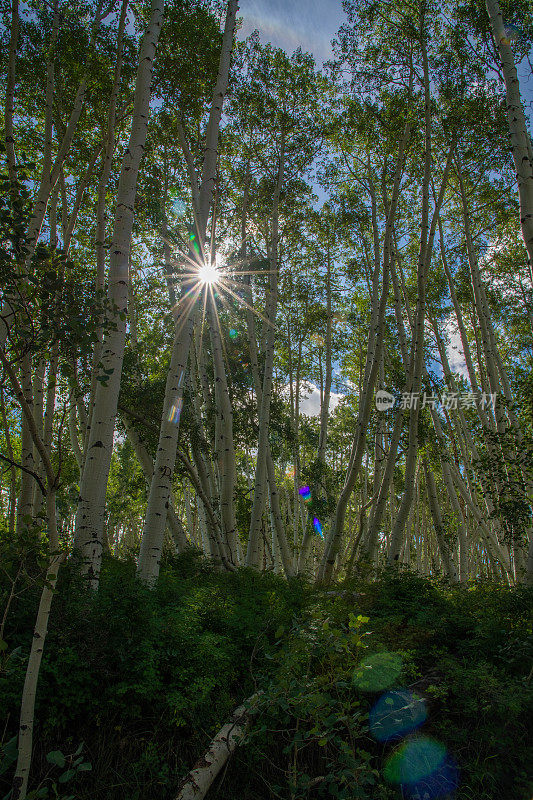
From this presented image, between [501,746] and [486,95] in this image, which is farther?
[486,95]

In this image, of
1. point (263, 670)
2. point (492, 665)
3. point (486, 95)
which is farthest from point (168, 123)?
point (492, 665)

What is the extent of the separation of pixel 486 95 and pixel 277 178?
4949 millimetres

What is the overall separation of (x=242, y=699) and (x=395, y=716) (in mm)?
1303

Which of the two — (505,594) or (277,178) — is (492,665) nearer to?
(505,594)

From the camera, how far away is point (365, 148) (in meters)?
10.7

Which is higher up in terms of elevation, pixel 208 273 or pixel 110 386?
pixel 208 273

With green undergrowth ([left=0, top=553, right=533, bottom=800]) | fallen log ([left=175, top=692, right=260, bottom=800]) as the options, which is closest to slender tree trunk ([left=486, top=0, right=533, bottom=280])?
green undergrowth ([left=0, top=553, right=533, bottom=800])

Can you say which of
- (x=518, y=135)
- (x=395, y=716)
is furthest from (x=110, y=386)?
(x=518, y=135)

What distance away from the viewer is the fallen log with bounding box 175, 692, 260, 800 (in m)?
2.71

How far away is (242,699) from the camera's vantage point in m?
3.71

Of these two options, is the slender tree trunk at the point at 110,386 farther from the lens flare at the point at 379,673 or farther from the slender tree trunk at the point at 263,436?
the slender tree trunk at the point at 263,436

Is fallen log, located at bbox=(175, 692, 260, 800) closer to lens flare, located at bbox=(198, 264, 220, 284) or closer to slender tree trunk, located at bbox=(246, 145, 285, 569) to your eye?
slender tree trunk, located at bbox=(246, 145, 285, 569)

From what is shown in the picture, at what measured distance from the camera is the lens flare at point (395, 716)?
350cm

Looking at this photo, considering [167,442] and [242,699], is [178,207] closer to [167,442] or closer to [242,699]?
[167,442]
